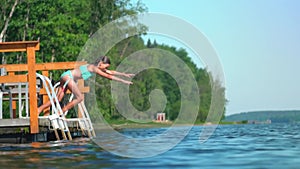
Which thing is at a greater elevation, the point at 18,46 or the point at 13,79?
the point at 18,46

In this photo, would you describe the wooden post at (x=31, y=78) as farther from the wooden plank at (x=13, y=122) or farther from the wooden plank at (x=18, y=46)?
the wooden plank at (x=13, y=122)

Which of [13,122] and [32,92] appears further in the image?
[13,122]

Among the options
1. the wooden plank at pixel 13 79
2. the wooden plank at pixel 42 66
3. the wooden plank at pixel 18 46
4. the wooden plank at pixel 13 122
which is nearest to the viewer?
the wooden plank at pixel 13 79

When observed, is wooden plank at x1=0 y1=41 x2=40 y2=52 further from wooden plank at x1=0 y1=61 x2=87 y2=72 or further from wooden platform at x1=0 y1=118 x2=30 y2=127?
wooden plank at x1=0 y1=61 x2=87 y2=72

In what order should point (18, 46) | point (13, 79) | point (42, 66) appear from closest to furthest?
point (13, 79), point (18, 46), point (42, 66)

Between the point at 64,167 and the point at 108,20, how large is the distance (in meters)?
39.3

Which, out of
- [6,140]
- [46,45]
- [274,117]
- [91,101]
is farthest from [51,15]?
[274,117]

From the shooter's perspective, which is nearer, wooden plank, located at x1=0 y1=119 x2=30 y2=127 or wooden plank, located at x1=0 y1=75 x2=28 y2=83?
wooden plank, located at x1=0 y1=75 x2=28 y2=83

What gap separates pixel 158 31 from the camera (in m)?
13.9

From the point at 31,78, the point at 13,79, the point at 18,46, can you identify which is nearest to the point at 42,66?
the point at 18,46

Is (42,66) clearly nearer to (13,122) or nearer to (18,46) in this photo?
(18,46)

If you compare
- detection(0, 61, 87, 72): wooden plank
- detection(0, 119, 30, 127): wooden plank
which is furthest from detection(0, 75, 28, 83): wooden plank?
detection(0, 61, 87, 72): wooden plank

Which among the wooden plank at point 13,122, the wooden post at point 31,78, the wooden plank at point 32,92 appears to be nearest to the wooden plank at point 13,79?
the wooden post at point 31,78

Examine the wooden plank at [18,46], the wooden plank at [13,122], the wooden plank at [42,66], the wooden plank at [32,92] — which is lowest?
the wooden plank at [13,122]
